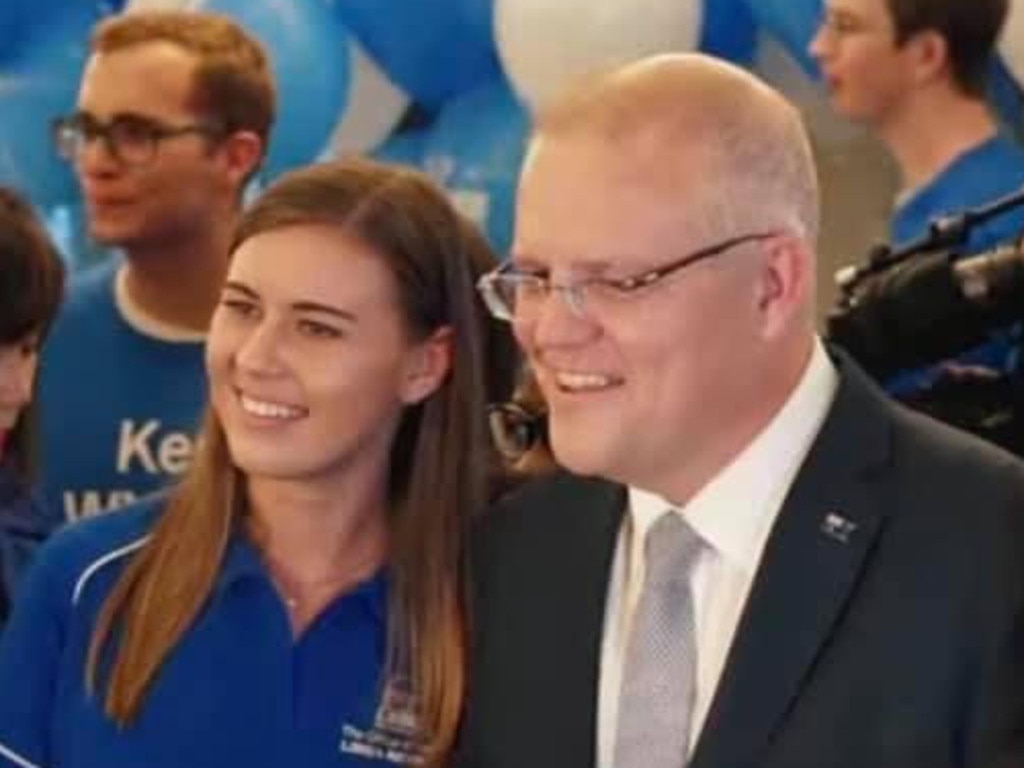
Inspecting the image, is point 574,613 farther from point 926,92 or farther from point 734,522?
point 926,92

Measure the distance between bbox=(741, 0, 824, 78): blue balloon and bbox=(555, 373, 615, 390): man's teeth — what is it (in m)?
1.73

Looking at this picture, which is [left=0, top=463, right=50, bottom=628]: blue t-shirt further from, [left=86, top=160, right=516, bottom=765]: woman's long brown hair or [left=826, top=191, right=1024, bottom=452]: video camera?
[left=826, top=191, right=1024, bottom=452]: video camera

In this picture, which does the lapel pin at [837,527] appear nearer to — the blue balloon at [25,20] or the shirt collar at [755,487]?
the shirt collar at [755,487]

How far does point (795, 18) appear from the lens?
10.3ft

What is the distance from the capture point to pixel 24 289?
6.47ft

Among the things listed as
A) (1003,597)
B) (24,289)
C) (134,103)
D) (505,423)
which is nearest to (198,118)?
(134,103)

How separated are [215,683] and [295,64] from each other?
1.69 m

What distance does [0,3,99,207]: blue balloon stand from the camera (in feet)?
10.6

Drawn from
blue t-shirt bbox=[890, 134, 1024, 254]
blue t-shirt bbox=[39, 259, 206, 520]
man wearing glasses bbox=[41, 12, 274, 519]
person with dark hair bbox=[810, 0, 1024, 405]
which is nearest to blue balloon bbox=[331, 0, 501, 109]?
person with dark hair bbox=[810, 0, 1024, 405]

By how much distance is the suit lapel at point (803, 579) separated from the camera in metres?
1.46

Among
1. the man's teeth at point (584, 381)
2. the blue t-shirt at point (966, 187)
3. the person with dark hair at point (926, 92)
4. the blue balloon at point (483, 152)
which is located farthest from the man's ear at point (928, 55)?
the man's teeth at point (584, 381)

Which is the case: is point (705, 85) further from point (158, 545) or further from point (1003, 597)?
point (158, 545)

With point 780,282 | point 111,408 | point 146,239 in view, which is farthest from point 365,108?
point 780,282

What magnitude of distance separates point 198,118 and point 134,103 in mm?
70
